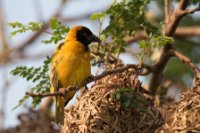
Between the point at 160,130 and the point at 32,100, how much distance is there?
58.6 inches

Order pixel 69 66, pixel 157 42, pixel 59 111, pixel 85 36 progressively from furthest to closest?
pixel 85 36
pixel 69 66
pixel 59 111
pixel 157 42

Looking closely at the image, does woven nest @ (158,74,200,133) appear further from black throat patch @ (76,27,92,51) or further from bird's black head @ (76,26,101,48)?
black throat patch @ (76,27,92,51)

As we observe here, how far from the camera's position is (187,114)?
173 inches

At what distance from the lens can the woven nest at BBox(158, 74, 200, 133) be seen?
4305 mm

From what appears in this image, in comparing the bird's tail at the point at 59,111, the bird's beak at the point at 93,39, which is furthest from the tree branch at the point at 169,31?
the bird's tail at the point at 59,111

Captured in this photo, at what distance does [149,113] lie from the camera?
4.68 m

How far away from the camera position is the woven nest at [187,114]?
4.30m

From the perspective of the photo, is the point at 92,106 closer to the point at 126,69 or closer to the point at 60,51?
the point at 126,69

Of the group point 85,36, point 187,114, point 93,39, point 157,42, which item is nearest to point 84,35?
point 85,36

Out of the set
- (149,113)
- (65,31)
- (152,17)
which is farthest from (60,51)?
(152,17)

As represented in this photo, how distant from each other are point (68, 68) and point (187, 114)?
1.24 m

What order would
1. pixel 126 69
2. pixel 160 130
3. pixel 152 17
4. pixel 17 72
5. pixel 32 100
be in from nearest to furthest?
pixel 160 130 < pixel 126 69 < pixel 17 72 < pixel 32 100 < pixel 152 17

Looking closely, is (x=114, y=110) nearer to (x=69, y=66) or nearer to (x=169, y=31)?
(x=69, y=66)

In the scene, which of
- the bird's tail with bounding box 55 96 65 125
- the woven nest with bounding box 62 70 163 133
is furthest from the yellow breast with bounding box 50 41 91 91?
the woven nest with bounding box 62 70 163 133
